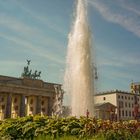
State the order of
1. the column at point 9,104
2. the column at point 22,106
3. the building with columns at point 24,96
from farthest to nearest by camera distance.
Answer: the column at point 22,106, the building with columns at point 24,96, the column at point 9,104

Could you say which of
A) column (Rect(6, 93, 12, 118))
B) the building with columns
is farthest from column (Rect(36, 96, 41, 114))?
column (Rect(6, 93, 12, 118))

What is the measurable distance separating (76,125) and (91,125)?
82 centimetres

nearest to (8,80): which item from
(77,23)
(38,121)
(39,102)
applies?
(39,102)

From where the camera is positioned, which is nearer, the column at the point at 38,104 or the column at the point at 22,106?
the column at the point at 22,106

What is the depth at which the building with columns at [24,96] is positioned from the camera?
66.0 metres

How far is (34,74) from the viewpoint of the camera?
94.6 metres

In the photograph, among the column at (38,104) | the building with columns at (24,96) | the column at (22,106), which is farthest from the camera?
the column at (38,104)

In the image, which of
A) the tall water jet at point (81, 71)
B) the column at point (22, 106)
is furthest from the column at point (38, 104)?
the tall water jet at point (81, 71)

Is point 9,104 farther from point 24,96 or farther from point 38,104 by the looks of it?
point 38,104

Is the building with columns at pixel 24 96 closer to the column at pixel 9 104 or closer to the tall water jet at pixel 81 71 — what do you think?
the column at pixel 9 104

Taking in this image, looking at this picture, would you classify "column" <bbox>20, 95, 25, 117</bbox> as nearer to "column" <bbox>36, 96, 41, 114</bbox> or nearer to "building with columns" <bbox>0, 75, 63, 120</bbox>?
"building with columns" <bbox>0, 75, 63, 120</bbox>

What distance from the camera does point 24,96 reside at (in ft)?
A: 229

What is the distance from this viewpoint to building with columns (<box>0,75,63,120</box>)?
2598 inches

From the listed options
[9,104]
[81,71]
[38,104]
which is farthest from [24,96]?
[81,71]
